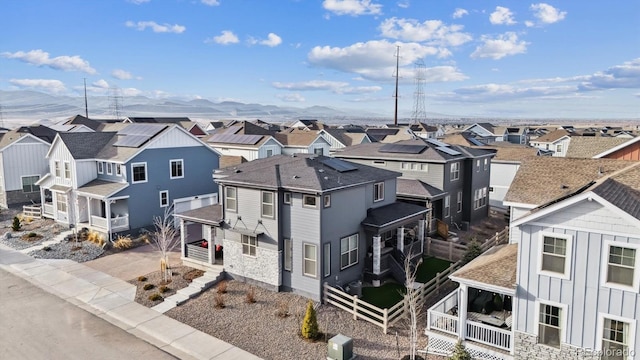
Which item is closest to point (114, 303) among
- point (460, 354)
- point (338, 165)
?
point (338, 165)

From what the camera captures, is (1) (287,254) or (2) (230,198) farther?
(2) (230,198)

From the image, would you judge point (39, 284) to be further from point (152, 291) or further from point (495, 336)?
point (495, 336)

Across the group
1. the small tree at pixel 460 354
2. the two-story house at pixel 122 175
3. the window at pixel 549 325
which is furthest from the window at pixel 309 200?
the two-story house at pixel 122 175

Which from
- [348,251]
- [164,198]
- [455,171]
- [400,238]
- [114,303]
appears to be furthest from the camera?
[455,171]

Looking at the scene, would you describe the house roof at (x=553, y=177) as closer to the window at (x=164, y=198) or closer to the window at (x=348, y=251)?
the window at (x=348, y=251)

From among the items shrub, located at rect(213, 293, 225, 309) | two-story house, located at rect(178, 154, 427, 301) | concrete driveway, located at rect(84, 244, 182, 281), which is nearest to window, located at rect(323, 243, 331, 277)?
two-story house, located at rect(178, 154, 427, 301)

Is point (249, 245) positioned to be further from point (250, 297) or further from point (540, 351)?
point (540, 351)
